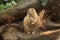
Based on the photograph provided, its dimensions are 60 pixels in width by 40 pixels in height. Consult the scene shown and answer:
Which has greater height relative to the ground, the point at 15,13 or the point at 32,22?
the point at 15,13

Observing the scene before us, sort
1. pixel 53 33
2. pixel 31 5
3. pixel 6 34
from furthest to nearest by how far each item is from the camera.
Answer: pixel 31 5 < pixel 6 34 < pixel 53 33

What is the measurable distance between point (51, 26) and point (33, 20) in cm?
42

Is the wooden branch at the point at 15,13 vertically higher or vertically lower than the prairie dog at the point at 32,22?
higher

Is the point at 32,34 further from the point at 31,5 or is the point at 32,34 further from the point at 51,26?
the point at 31,5

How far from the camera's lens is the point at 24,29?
4.05m

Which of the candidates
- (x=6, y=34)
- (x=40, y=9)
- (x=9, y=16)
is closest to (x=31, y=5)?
(x=40, y=9)

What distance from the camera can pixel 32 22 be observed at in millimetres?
3842

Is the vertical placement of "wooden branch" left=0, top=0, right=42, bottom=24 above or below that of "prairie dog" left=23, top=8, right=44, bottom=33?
above

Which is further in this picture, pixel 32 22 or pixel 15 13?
pixel 15 13

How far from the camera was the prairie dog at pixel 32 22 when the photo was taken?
12.6 ft

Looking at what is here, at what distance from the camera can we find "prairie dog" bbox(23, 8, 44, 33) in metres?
3.83

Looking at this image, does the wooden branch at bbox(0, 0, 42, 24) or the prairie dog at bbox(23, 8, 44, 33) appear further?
the wooden branch at bbox(0, 0, 42, 24)

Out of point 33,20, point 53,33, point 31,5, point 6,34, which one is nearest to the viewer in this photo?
point 53,33

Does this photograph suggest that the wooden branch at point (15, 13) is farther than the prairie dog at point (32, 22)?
Yes
